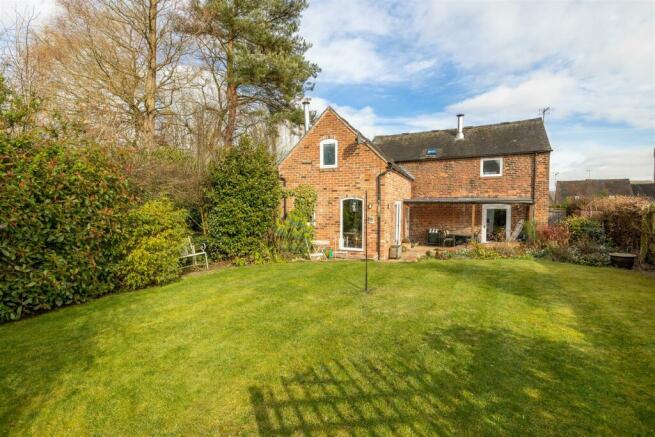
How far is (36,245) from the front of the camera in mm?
6023

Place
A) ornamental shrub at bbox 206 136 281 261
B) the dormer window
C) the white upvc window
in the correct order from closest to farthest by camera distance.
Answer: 1. ornamental shrub at bbox 206 136 281 261
2. the dormer window
3. the white upvc window

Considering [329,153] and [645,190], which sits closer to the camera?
[329,153]

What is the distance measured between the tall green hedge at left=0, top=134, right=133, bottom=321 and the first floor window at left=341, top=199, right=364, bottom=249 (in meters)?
8.69

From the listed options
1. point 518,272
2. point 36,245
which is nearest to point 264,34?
point 36,245

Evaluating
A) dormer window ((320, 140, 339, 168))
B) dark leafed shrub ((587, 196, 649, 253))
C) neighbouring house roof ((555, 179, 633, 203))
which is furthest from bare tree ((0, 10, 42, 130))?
neighbouring house roof ((555, 179, 633, 203))

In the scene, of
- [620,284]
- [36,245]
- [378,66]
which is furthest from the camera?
[378,66]

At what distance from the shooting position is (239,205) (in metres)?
11.9

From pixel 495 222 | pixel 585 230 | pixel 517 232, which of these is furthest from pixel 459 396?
pixel 495 222

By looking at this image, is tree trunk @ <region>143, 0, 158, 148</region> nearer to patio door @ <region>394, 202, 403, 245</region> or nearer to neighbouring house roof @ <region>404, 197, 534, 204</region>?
patio door @ <region>394, 202, 403, 245</region>

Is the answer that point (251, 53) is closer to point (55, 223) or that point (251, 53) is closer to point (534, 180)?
point (55, 223)

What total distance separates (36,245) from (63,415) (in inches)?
160

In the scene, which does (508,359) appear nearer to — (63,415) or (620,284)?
(63,415)

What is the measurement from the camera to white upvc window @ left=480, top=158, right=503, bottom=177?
18.1 m

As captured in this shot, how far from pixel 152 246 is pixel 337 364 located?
20.7ft
